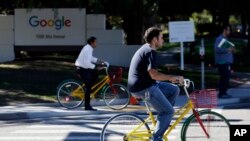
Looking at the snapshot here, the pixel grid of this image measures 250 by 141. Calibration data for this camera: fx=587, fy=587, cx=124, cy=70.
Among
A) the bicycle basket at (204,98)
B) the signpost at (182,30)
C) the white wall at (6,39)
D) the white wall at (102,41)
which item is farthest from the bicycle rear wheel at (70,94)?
the white wall at (6,39)

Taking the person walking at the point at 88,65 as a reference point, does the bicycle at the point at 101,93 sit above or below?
below

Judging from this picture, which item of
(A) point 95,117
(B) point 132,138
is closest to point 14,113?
(A) point 95,117

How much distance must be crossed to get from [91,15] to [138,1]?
2223 mm

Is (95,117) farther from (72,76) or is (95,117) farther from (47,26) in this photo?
(47,26)

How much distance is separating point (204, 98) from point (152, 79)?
771 millimetres

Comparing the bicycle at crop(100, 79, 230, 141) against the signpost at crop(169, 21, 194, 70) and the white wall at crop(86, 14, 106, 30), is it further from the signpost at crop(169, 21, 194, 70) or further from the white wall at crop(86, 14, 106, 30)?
the white wall at crop(86, 14, 106, 30)

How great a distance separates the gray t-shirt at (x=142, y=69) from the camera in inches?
299

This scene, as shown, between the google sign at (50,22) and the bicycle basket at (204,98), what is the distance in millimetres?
16572

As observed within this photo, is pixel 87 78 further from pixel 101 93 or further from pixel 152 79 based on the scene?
pixel 152 79

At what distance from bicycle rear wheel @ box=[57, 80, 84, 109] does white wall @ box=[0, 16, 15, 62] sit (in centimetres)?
1022

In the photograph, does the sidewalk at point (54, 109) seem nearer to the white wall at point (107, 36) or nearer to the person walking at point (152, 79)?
the person walking at point (152, 79)

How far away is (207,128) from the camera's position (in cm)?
808

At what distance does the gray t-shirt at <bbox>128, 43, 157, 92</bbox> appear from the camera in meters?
7.60

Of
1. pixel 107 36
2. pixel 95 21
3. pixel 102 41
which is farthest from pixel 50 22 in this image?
pixel 107 36
